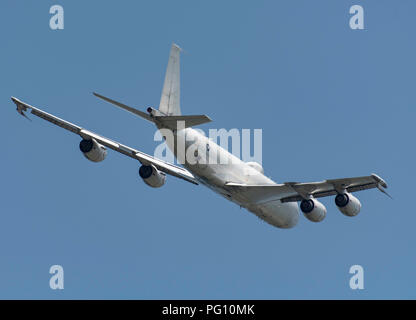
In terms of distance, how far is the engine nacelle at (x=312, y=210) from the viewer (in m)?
56.6

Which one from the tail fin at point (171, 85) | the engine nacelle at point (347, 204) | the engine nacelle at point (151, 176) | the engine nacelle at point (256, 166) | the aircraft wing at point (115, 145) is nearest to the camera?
the tail fin at point (171, 85)

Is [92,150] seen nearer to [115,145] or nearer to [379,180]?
[115,145]

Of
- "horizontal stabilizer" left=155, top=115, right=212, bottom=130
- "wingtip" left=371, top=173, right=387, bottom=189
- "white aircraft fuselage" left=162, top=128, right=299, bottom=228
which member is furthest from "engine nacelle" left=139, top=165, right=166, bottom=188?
"wingtip" left=371, top=173, right=387, bottom=189

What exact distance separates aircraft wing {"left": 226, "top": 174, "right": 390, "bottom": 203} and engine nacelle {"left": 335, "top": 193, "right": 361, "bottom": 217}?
35 centimetres

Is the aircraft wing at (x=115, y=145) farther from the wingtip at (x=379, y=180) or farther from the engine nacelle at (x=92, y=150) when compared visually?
the wingtip at (x=379, y=180)

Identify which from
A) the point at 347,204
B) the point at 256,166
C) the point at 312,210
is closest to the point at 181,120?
the point at 256,166

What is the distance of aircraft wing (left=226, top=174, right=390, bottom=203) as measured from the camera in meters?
54.7

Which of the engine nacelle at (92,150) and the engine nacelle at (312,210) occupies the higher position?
the engine nacelle at (92,150)

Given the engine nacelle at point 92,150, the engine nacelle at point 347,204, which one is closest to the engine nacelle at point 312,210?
the engine nacelle at point 347,204

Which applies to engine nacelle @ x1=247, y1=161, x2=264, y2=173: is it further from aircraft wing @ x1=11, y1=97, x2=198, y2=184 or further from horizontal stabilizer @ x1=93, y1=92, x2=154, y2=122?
horizontal stabilizer @ x1=93, y1=92, x2=154, y2=122

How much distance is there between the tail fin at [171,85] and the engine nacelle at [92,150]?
16.6 feet

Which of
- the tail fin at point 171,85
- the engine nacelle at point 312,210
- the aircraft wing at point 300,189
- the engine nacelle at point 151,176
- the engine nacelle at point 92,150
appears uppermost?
the tail fin at point 171,85

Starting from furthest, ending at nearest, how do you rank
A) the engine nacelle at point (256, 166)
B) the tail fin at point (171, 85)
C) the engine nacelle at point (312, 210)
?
the engine nacelle at point (256, 166), the engine nacelle at point (312, 210), the tail fin at point (171, 85)

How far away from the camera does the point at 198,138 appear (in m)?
54.6
